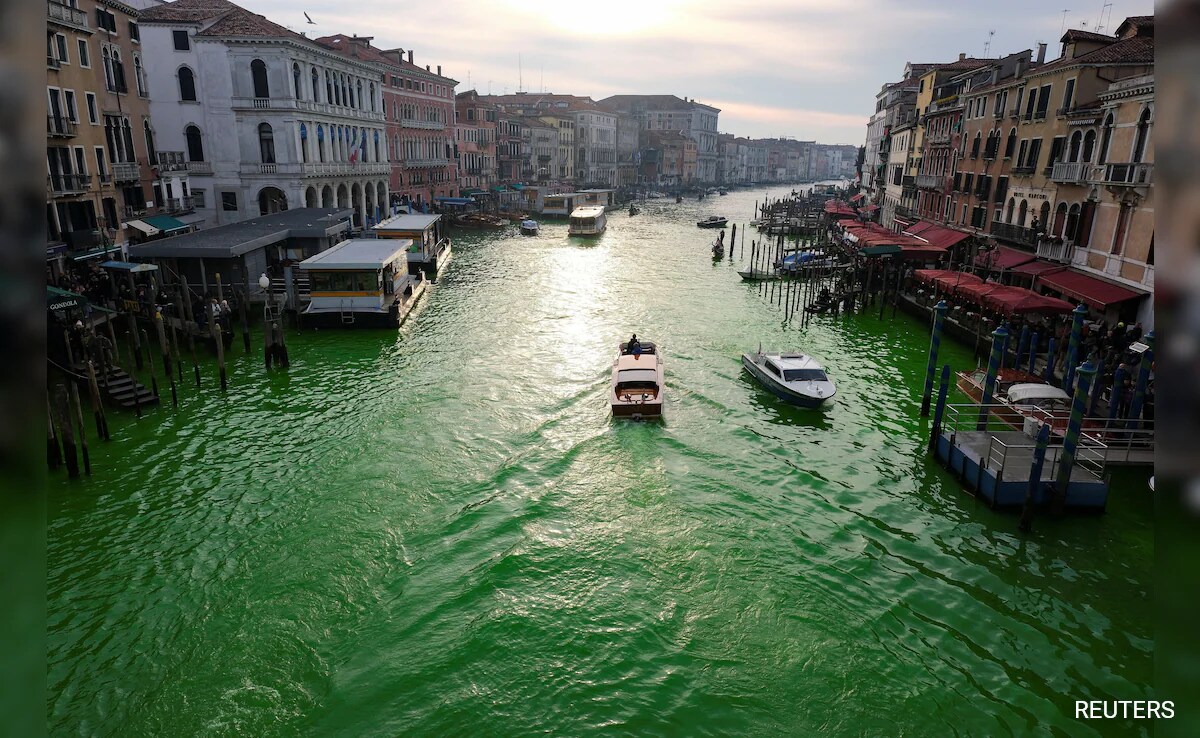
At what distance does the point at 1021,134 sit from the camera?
121 feet

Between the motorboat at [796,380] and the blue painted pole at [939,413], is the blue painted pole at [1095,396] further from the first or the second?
the motorboat at [796,380]

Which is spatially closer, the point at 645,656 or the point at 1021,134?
the point at 645,656

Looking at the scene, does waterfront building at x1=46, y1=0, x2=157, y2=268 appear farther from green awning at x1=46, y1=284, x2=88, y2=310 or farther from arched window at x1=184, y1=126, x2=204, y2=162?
green awning at x1=46, y1=284, x2=88, y2=310

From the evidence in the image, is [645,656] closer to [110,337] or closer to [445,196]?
[110,337]

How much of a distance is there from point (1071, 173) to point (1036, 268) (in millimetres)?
4371

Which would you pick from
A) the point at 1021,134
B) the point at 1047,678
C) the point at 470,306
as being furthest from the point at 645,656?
the point at 1021,134

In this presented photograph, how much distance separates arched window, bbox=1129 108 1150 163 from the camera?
26.7 metres

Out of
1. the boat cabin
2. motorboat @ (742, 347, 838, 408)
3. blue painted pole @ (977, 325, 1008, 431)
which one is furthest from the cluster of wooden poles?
blue painted pole @ (977, 325, 1008, 431)

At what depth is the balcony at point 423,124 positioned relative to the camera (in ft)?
245

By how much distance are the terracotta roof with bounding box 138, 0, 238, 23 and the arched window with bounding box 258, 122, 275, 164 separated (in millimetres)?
7905

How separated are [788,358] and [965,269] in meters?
18.8

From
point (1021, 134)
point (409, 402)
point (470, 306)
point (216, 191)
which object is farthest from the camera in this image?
point (216, 191)

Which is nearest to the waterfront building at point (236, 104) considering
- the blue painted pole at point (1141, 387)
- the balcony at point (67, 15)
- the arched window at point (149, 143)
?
the arched window at point (149, 143)

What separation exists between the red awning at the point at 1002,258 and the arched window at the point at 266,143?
4678cm
